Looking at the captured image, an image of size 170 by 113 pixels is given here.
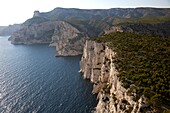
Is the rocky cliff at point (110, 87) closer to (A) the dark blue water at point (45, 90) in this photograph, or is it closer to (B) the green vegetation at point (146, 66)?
(B) the green vegetation at point (146, 66)

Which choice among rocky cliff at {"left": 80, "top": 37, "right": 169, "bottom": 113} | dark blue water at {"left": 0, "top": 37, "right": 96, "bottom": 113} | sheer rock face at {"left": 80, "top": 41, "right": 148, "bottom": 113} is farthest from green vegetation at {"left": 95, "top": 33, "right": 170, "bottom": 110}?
dark blue water at {"left": 0, "top": 37, "right": 96, "bottom": 113}

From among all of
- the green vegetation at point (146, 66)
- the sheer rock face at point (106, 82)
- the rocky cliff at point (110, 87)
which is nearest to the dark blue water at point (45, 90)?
the sheer rock face at point (106, 82)

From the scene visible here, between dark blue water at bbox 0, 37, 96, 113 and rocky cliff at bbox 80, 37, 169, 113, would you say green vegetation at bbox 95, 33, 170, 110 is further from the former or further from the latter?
dark blue water at bbox 0, 37, 96, 113

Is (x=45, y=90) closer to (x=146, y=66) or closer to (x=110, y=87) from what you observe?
(x=110, y=87)

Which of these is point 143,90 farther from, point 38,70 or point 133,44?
point 38,70

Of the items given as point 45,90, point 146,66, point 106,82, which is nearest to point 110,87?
point 146,66

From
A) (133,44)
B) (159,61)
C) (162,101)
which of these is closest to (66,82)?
(133,44)
